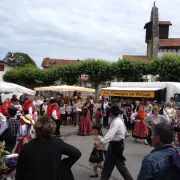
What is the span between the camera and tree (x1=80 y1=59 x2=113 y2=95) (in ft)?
105

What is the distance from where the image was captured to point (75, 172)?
7.09 metres

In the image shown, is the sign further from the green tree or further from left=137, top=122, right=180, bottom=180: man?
the green tree

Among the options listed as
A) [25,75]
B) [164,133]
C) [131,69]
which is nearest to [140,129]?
[164,133]

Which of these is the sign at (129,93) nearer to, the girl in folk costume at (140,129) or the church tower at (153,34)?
the girl in folk costume at (140,129)

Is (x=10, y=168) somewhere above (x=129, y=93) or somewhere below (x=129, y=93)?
below

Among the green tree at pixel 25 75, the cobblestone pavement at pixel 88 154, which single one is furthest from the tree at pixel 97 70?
the cobblestone pavement at pixel 88 154

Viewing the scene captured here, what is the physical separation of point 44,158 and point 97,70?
96.9ft

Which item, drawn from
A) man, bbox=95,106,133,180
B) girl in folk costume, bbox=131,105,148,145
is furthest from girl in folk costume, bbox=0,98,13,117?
girl in folk costume, bbox=131,105,148,145

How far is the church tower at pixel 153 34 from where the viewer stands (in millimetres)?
58438

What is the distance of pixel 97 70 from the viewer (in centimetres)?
3244

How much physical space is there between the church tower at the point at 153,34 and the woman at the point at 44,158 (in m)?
56.1

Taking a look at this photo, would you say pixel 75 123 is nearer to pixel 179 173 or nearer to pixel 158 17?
pixel 179 173

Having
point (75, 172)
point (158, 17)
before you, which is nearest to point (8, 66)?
point (158, 17)

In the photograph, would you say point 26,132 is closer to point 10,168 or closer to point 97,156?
point 97,156
